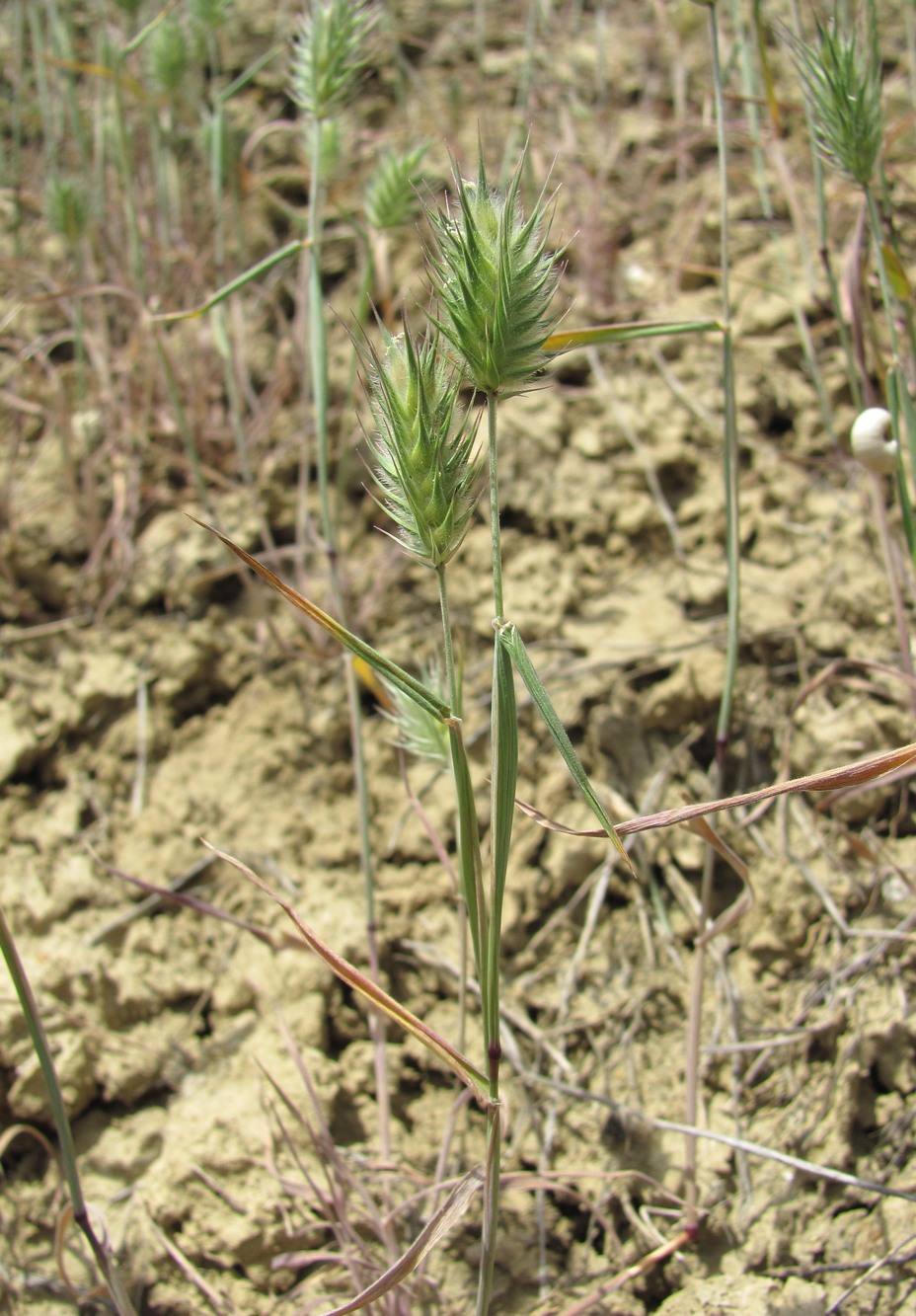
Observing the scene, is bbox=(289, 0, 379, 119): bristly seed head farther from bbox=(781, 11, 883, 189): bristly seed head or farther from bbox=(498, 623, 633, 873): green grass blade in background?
bbox=(498, 623, 633, 873): green grass blade in background

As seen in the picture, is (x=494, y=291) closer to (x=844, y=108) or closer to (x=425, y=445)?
(x=425, y=445)

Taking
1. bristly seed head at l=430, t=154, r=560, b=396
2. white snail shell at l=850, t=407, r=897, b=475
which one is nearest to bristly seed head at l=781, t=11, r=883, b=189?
white snail shell at l=850, t=407, r=897, b=475

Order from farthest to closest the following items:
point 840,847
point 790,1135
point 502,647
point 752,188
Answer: point 752,188, point 840,847, point 790,1135, point 502,647

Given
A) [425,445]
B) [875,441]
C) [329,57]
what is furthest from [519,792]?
[329,57]

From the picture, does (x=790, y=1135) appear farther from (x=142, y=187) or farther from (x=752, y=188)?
(x=142, y=187)

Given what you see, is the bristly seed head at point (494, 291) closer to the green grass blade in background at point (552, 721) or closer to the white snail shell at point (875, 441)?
the green grass blade in background at point (552, 721)

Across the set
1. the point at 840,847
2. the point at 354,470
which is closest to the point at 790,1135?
the point at 840,847
